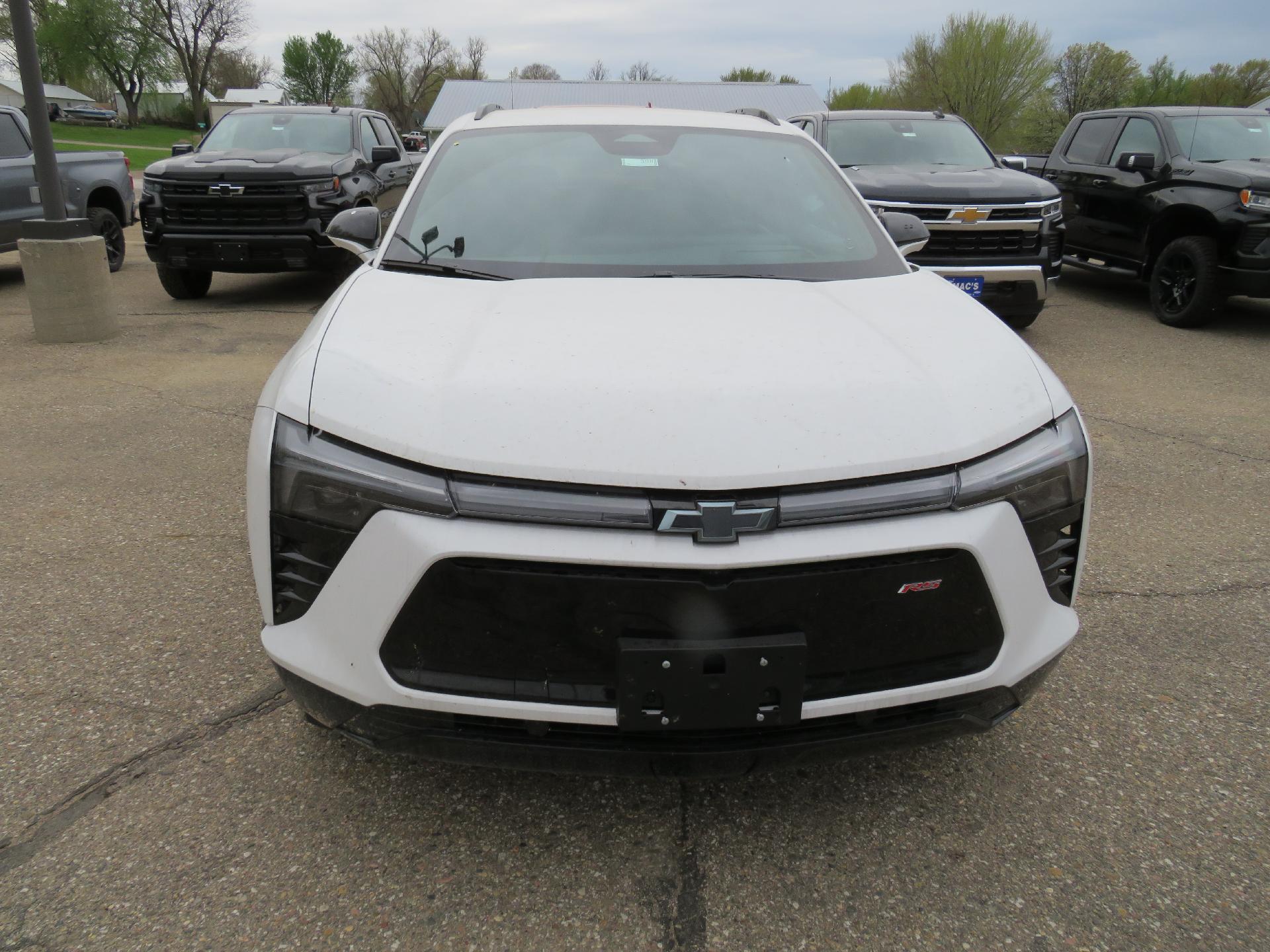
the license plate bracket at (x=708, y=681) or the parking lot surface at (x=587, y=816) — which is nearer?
the license plate bracket at (x=708, y=681)

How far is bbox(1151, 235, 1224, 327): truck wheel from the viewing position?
307 inches

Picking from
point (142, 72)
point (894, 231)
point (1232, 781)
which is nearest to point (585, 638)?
point (1232, 781)

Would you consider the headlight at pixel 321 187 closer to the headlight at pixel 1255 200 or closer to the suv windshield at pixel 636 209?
the suv windshield at pixel 636 209

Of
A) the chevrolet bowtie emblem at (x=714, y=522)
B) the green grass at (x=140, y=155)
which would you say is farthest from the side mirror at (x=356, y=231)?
the green grass at (x=140, y=155)

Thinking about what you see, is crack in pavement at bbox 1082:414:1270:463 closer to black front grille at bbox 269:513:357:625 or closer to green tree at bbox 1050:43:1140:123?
black front grille at bbox 269:513:357:625

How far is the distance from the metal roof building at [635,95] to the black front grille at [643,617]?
27.8m

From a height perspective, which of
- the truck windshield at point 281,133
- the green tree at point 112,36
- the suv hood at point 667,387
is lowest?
the suv hood at point 667,387

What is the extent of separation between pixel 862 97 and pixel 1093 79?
25.1m

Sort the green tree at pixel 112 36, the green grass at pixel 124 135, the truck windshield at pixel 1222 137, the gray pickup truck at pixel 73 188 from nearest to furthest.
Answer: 1. the truck windshield at pixel 1222 137
2. the gray pickup truck at pixel 73 188
3. the green grass at pixel 124 135
4. the green tree at pixel 112 36

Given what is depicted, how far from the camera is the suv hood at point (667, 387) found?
177cm

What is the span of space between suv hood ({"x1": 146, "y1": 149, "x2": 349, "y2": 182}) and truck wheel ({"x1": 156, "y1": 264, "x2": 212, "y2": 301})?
927 mm

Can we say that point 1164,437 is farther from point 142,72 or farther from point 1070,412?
point 142,72

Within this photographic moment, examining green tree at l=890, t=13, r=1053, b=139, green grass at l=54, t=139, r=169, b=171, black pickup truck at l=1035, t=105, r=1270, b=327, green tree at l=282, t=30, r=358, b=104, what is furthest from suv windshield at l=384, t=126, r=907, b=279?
green tree at l=282, t=30, r=358, b=104

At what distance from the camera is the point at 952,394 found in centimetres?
199
